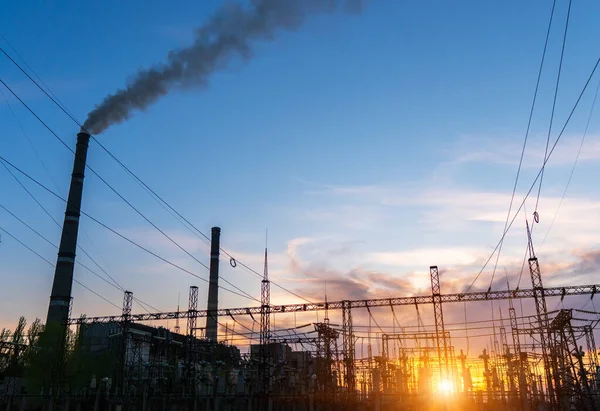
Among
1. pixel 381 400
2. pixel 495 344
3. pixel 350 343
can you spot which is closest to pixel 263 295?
pixel 350 343

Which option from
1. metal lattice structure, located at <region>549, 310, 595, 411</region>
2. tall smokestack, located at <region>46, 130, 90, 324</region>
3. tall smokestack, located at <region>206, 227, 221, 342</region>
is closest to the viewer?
metal lattice structure, located at <region>549, 310, 595, 411</region>

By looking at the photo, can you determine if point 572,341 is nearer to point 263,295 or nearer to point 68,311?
point 263,295

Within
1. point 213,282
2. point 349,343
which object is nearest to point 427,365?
point 349,343

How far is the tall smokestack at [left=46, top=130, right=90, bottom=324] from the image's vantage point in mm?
48094

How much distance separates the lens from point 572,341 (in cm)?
3359

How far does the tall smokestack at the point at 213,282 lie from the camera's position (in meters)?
68.4

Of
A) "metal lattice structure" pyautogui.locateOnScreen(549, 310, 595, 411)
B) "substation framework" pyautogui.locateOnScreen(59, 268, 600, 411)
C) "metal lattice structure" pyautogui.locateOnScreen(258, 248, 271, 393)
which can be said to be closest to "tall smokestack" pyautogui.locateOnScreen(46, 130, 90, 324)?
"substation framework" pyautogui.locateOnScreen(59, 268, 600, 411)

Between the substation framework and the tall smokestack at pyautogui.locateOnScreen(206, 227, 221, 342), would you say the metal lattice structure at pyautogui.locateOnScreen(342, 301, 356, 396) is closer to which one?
the substation framework

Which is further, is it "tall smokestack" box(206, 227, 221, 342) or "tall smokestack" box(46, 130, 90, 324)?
"tall smokestack" box(206, 227, 221, 342)

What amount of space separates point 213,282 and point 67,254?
83.8 ft

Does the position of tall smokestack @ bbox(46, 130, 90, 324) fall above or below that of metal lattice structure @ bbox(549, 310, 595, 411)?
above

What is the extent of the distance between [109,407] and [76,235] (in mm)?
19875

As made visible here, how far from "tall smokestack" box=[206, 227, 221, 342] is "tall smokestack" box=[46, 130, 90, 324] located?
2316 centimetres

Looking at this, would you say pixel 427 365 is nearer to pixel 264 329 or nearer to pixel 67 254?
pixel 264 329
